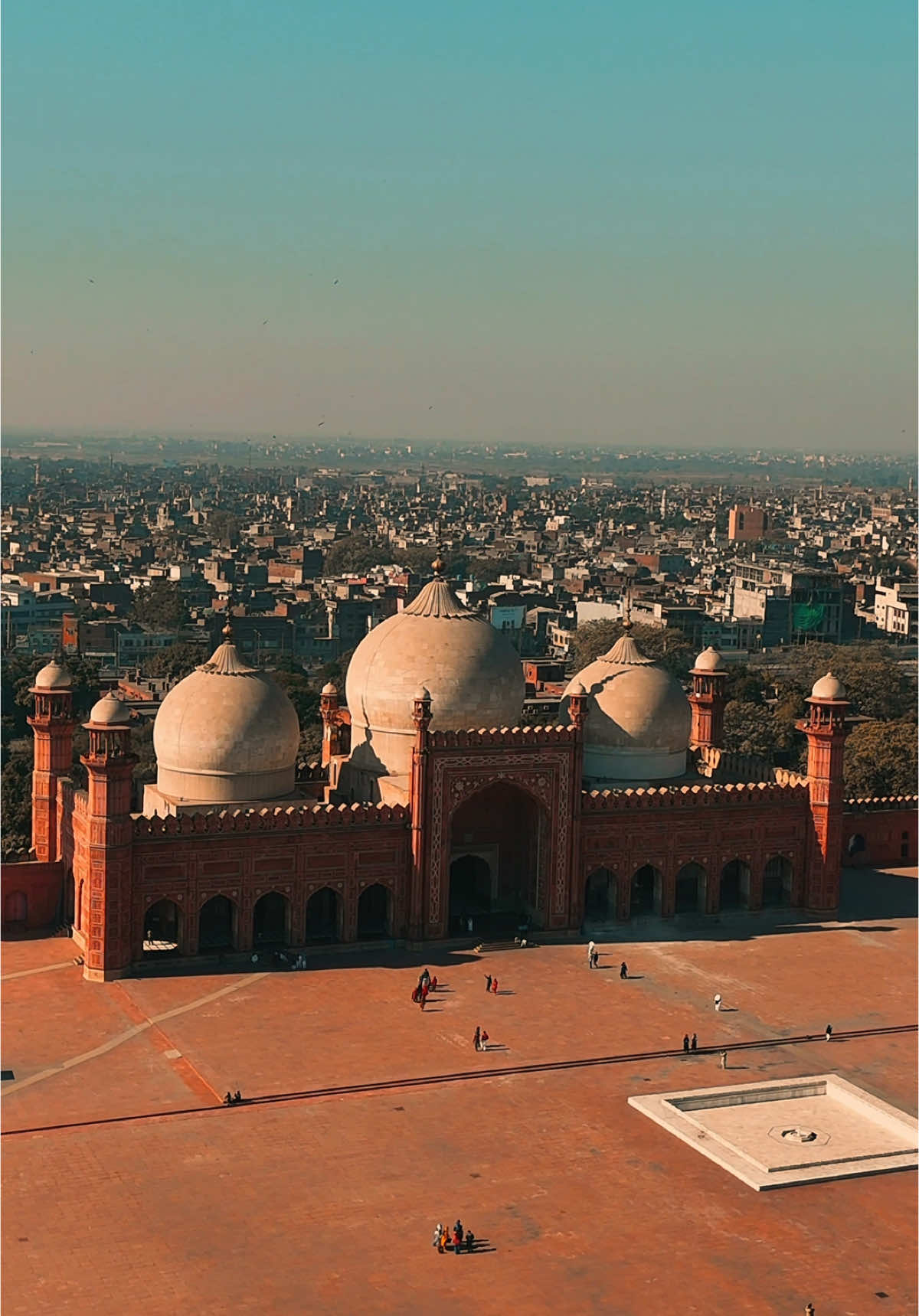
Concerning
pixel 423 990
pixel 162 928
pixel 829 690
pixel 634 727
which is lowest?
pixel 423 990

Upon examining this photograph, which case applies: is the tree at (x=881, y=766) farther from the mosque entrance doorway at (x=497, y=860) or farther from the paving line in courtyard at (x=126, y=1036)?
the paving line in courtyard at (x=126, y=1036)

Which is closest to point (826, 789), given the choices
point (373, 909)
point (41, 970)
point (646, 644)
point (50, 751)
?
point (373, 909)

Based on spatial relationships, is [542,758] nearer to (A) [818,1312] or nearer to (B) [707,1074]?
(B) [707,1074]

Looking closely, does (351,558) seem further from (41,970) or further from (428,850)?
(41,970)

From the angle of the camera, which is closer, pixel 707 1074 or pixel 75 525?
pixel 707 1074

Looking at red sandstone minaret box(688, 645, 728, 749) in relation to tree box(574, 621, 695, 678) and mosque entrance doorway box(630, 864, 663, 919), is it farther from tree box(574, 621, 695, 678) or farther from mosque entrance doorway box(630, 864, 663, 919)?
tree box(574, 621, 695, 678)

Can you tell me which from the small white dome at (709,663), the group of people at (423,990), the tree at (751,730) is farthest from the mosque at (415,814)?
the tree at (751,730)

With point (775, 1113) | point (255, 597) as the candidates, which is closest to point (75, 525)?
point (255, 597)
